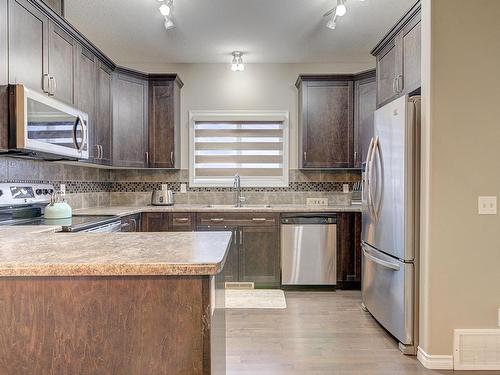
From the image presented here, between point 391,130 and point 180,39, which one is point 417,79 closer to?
point 391,130

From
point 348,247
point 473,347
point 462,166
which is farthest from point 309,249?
point 462,166

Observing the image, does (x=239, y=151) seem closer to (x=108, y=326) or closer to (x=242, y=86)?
(x=242, y=86)

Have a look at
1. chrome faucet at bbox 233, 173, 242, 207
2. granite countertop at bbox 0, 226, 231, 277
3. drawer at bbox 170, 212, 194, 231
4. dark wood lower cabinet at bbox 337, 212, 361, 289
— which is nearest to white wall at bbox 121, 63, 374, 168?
chrome faucet at bbox 233, 173, 242, 207

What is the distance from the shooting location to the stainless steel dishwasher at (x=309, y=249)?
3906 millimetres

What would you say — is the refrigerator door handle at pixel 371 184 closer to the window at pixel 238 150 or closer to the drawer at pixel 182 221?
the window at pixel 238 150

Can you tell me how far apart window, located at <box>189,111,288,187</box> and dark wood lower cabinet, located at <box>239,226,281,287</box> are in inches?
32.1

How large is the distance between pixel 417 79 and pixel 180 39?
2463 mm

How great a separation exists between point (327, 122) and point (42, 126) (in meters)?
2.96

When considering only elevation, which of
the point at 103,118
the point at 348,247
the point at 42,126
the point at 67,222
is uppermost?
the point at 103,118

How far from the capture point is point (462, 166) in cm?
226

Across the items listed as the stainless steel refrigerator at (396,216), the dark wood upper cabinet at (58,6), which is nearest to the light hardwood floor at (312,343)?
the stainless steel refrigerator at (396,216)

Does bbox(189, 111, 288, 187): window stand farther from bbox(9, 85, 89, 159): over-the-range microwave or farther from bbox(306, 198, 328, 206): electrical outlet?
bbox(9, 85, 89, 159): over-the-range microwave

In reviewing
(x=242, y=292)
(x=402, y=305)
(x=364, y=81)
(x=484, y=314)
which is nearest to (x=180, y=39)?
(x=364, y=81)

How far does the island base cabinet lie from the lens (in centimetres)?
116
